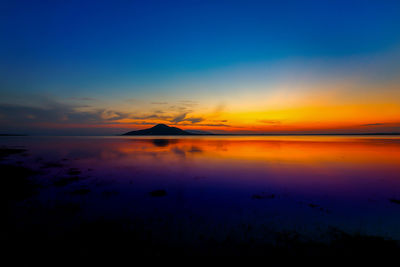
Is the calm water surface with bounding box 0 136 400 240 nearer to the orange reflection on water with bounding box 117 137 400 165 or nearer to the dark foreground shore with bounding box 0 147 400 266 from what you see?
the dark foreground shore with bounding box 0 147 400 266

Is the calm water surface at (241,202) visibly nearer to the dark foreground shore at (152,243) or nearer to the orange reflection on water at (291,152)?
the dark foreground shore at (152,243)

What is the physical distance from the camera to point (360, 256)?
802cm

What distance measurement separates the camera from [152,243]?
28.7ft

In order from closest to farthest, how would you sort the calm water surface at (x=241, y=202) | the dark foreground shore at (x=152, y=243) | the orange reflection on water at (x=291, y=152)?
1. the dark foreground shore at (x=152, y=243)
2. the calm water surface at (x=241, y=202)
3. the orange reflection on water at (x=291, y=152)

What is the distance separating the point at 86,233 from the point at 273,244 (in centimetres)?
962

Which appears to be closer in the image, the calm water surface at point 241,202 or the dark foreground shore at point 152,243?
Result: the dark foreground shore at point 152,243

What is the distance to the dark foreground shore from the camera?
304 inches

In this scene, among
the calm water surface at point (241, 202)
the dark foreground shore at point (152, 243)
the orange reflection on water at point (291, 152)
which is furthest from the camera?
the orange reflection on water at point (291, 152)

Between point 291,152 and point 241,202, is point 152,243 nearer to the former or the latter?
point 241,202

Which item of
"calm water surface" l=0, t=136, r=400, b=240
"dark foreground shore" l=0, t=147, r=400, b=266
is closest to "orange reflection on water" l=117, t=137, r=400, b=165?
"calm water surface" l=0, t=136, r=400, b=240

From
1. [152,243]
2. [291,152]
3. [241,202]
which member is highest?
[152,243]

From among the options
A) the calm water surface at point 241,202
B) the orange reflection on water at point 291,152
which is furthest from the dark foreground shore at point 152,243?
the orange reflection on water at point 291,152

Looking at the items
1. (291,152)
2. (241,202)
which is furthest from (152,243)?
(291,152)

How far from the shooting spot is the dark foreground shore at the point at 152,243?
7.73m
